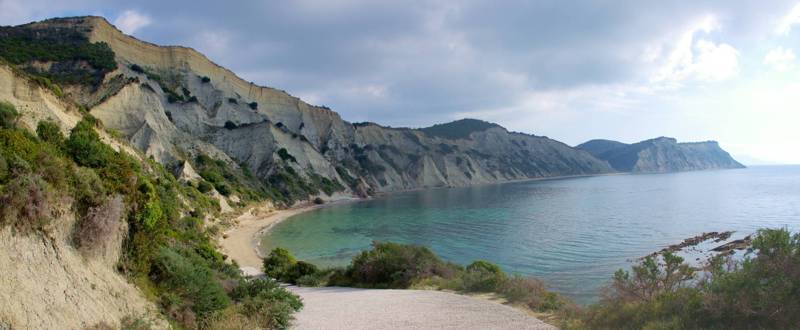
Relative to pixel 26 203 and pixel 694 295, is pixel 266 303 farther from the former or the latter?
pixel 694 295

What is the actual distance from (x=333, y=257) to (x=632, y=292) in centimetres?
2309

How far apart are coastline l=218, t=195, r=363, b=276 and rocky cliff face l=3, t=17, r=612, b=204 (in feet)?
29.8

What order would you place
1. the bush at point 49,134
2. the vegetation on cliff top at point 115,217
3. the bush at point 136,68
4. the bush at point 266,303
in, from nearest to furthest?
the vegetation on cliff top at point 115,217, the bush at point 266,303, the bush at point 49,134, the bush at point 136,68

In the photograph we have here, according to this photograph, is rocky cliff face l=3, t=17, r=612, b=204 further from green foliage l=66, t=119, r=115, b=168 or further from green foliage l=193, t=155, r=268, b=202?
green foliage l=66, t=119, r=115, b=168

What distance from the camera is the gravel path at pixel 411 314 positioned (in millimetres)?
9336

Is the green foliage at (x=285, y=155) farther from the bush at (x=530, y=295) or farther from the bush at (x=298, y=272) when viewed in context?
the bush at (x=530, y=295)

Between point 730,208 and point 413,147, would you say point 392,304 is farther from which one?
point 413,147

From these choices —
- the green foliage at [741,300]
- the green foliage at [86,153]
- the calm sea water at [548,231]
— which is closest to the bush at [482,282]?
the green foliage at [741,300]


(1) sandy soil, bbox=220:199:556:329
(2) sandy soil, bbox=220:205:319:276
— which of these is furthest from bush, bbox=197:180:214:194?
(1) sandy soil, bbox=220:199:556:329

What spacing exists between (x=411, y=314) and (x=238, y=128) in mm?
69746

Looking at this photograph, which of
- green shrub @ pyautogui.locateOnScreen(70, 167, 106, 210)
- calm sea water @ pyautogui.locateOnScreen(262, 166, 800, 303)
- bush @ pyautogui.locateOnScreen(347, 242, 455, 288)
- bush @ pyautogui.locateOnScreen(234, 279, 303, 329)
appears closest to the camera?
green shrub @ pyautogui.locateOnScreen(70, 167, 106, 210)

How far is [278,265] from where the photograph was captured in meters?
23.0

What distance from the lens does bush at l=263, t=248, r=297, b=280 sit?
859 inches

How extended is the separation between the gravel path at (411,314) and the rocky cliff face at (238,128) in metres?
41.6
